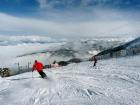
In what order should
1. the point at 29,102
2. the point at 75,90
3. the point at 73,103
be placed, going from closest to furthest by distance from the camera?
the point at 73,103 < the point at 29,102 < the point at 75,90

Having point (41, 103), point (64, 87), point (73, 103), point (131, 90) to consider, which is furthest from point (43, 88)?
point (131, 90)

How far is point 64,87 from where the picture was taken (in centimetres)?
1820

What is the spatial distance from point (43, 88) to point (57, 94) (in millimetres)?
2473

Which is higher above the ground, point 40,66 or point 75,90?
point 40,66

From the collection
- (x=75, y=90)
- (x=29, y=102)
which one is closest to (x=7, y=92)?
(x=29, y=102)

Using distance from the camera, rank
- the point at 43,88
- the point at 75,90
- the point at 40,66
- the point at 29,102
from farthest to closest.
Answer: the point at 40,66
the point at 43,88
the point at 75,90
the point at 29,102

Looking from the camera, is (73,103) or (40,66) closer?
(73,103)

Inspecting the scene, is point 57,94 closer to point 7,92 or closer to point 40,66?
point 7,92

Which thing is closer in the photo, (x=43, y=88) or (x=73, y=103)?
(x=73, y=103)

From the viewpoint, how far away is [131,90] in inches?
610

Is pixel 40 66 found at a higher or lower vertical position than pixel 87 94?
higher

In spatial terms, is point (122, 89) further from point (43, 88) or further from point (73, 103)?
point (43, 88)

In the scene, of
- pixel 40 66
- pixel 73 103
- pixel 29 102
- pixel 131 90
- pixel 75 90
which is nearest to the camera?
pixel 73 103

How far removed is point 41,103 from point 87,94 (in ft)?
10.6
